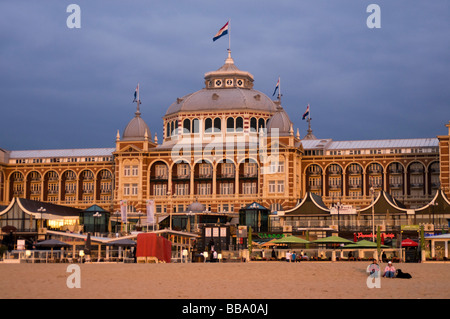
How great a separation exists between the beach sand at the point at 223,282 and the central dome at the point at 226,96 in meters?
76.5

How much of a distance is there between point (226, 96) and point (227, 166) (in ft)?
39.3

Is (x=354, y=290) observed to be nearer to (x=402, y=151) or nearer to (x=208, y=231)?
(x=208, y=231)

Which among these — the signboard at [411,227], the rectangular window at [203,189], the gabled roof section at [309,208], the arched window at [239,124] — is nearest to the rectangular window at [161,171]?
the rectangular window at [203,189]

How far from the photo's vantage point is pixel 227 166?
133m

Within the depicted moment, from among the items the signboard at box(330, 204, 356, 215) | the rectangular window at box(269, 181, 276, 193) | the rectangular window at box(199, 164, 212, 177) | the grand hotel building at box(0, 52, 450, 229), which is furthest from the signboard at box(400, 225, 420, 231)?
the rectangular window at box(199, 164, 212, 177)

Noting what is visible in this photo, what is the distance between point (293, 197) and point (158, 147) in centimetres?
2251

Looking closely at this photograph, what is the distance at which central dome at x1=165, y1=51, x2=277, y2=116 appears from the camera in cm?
13725

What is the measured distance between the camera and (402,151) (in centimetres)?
13100

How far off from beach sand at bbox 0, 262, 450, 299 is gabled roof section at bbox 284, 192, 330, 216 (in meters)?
54.3

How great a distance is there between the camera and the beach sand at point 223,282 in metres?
44.0

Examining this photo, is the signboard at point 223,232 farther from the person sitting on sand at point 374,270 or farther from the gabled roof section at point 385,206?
the person sitting on sand at point 374,270

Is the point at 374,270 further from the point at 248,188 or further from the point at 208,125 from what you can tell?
the point at 208,125

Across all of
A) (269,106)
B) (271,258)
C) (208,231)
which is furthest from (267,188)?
(271,258)
